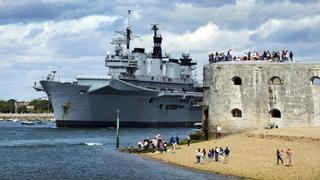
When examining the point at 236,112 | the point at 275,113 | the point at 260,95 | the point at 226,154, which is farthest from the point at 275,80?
the point at 226,154

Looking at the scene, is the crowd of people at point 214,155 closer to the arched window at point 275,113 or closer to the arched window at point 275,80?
the arched window at point 275,113

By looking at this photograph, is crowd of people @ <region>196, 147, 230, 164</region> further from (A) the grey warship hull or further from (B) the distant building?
(A) the grey warship hull

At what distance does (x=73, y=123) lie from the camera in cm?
11350

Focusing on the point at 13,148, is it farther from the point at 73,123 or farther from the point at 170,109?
the point at 170,109

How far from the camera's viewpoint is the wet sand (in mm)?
38438

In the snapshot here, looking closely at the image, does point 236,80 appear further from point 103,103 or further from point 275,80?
point 103,103

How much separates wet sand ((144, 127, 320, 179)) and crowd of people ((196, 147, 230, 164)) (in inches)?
20.3

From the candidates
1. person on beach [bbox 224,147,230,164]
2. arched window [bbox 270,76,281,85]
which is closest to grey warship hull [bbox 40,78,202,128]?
arched window [bbox 270,76,281,85]

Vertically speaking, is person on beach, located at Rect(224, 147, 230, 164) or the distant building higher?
the distant building

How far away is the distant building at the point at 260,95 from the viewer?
5619 centimetres

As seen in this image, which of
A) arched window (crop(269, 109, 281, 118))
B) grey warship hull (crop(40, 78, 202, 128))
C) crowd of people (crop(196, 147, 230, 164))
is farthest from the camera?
grey warship hull (crop(40, 78, 202, 128))

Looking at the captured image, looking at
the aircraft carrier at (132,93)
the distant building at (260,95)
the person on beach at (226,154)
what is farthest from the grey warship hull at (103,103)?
the person on beach at (226,154)

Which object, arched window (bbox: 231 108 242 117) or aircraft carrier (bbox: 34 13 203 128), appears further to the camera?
aircraft carrier (bbox: 34 13 203 128)

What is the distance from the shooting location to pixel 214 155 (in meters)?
46.8
